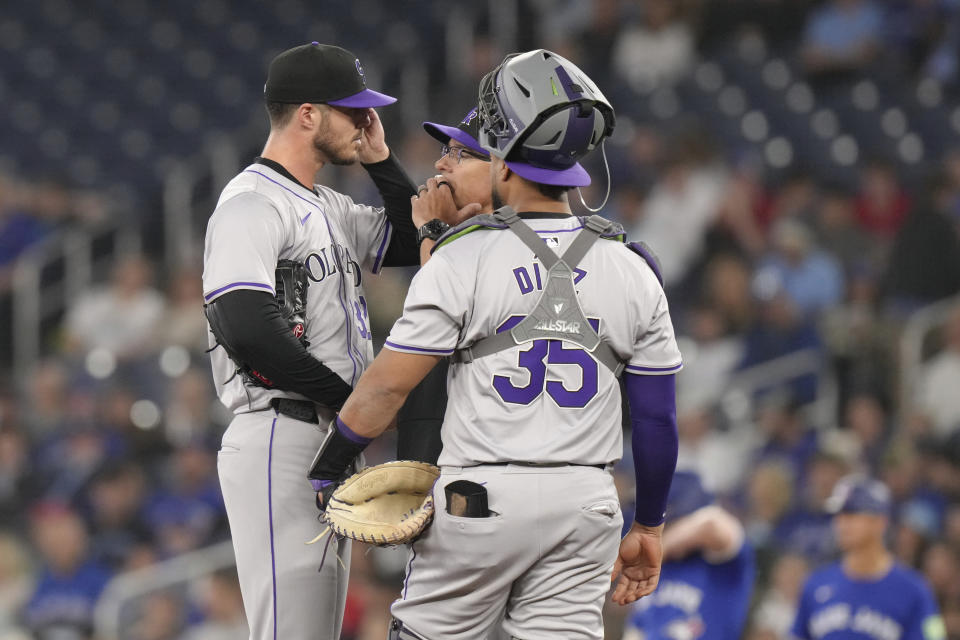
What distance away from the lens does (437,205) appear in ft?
12.9

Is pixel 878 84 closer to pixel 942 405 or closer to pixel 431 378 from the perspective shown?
pixel 942 405

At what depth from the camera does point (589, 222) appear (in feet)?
11.1

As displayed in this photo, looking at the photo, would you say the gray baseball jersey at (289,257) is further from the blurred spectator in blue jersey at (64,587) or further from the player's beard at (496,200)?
the blurred spectator in blue jersey at (64,587)

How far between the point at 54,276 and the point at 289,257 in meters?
A: 8.09

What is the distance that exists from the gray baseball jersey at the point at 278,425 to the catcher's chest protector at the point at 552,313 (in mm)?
643

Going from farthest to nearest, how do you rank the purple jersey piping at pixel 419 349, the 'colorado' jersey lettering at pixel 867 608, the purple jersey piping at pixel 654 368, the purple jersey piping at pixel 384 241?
1. the 'colorado' jersey lettering at pixel 867 608
2. the purple jersey piping at pixel 384 241
3. the purple jersey piping at pixel 654 368
4. the purple jersey piping at pixel 419 349

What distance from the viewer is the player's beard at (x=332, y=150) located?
395cm

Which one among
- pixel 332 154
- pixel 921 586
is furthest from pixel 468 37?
pixel 332 154

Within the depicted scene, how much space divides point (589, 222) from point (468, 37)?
9344 mm

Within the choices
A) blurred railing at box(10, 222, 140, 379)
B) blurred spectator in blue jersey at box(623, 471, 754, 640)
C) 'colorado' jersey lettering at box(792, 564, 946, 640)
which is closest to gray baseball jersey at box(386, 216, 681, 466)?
blurred spectator in blue jersey at box(623, 471, 754, 640)

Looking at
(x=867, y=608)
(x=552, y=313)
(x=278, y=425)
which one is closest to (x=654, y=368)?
(x=552, y=313)

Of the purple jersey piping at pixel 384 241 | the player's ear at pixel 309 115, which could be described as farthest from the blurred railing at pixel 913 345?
the player's ear at pixel 309 115

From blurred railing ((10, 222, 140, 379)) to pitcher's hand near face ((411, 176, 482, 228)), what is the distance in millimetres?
7767

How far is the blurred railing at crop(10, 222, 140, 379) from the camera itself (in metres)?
11.2
